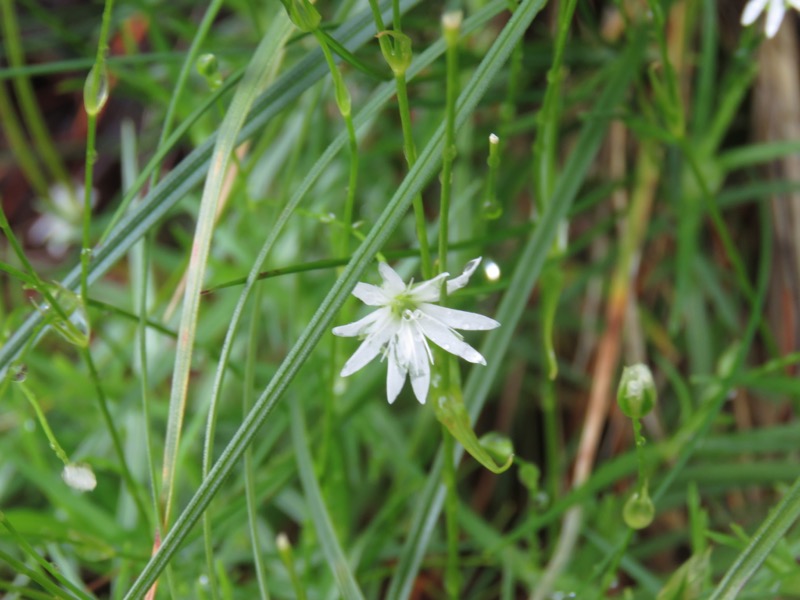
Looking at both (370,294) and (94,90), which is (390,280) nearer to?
(370,294)

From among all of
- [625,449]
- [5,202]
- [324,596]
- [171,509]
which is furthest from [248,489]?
[5,202]

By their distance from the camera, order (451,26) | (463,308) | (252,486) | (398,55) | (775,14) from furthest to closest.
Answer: (463,308)
(775,14)
(252,486)
(398,55)
(451,26)

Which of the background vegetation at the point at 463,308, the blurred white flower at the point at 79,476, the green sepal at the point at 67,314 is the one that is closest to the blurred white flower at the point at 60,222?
the background vegetation at the point at 463,308

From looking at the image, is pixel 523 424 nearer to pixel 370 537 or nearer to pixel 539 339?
pixel 539 339

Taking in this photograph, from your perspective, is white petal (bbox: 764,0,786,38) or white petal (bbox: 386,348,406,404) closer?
white petal (bbox: 386,348,406,404)

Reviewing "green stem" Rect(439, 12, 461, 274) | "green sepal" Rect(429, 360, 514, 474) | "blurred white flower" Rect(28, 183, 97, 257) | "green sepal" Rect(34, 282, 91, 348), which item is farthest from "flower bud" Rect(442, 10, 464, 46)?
"blurred white flower" Rect(28, 183, 97, 257)

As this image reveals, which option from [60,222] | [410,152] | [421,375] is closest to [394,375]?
[421,375]

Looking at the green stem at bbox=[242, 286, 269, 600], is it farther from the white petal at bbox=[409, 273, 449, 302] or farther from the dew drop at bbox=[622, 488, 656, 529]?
the dew drop at bbox=[622, 488, 656, 529]
